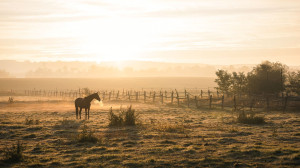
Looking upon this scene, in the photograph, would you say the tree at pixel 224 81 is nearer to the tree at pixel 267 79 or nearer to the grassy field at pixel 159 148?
the tree at pixel 267 79

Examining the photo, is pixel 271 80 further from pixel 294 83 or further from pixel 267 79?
pixel 294 83

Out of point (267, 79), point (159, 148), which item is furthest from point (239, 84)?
point (159, 148)

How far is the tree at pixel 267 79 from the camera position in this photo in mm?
31781

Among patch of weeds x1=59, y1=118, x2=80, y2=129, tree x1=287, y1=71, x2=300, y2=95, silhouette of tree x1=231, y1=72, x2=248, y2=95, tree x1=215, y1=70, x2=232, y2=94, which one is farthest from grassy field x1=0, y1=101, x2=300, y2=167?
tree x1=215, y1=70, x2=232, y2=94

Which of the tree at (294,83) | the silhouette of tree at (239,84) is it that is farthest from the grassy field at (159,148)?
the silhouette of tree at (239,84)

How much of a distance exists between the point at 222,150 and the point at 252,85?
24703mm

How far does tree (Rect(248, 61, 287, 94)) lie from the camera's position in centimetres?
3178

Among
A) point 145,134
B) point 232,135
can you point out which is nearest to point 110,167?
point 145,134

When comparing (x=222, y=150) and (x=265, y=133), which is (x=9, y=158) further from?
(x=265, y=133)

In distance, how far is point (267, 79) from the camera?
31984 mm

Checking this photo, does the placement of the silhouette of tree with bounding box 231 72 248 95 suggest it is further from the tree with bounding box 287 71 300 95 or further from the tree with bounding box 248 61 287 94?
the tree with bounding box 287 71 300 95

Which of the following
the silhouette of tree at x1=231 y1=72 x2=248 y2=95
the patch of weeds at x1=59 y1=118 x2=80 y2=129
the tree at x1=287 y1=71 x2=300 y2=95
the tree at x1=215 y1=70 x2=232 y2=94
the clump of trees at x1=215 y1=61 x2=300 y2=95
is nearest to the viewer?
the patch of weeds at x1=59 y1=118 x2=80 y2=129

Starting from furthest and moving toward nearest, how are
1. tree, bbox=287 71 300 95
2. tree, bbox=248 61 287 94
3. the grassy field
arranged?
tree, bbox=248 61 287 94 → tree, bbox=287 71 300 95 → the grassy field

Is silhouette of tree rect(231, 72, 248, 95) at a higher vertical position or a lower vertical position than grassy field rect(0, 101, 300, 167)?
higher
